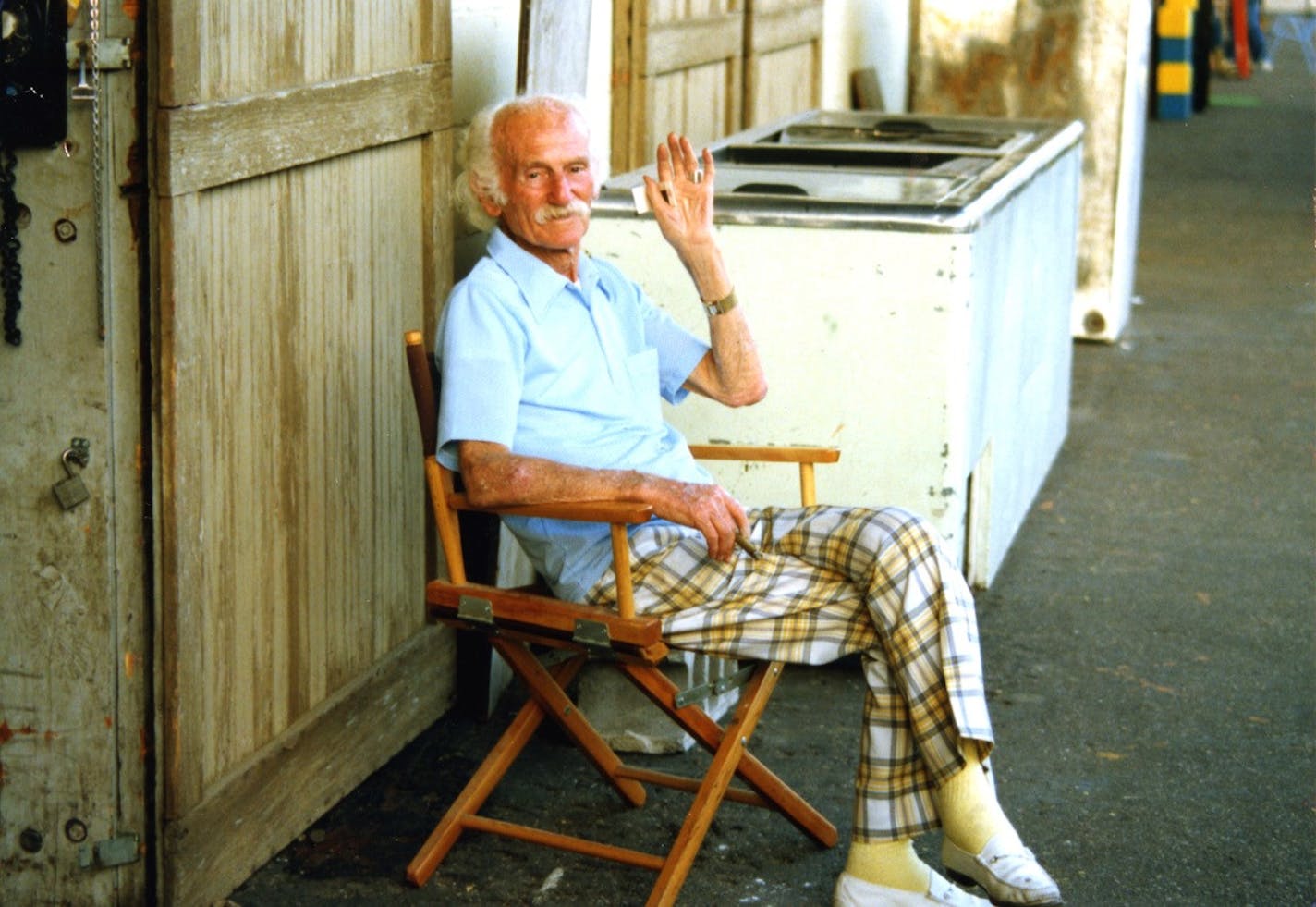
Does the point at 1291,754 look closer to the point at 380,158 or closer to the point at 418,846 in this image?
the point at 418,846

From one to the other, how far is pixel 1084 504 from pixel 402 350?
323 centimetres

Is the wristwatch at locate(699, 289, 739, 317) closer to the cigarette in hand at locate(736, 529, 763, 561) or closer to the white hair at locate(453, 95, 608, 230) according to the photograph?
the white hair at locate(453, 95, 608, 230)

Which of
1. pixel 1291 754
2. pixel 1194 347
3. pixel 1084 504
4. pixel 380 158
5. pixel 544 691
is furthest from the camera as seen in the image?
pixel 1194 347

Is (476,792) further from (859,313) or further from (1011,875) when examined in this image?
(859,313)

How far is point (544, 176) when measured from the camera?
3570 millimetres

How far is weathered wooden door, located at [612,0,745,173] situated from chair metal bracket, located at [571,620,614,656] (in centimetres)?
248

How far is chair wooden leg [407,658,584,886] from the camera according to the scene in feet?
11.8

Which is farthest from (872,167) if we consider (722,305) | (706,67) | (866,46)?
(866,46)

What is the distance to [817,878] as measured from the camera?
3662mm

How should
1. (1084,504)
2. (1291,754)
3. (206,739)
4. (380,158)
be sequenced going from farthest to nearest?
1. (1084,504)
2. (1291,754)
3. (380,158)
4. (206,739)

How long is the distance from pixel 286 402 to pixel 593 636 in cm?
75

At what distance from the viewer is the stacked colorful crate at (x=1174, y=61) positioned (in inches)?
774

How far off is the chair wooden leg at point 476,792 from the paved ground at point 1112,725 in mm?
50

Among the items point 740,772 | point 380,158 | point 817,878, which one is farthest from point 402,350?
point 817,878
